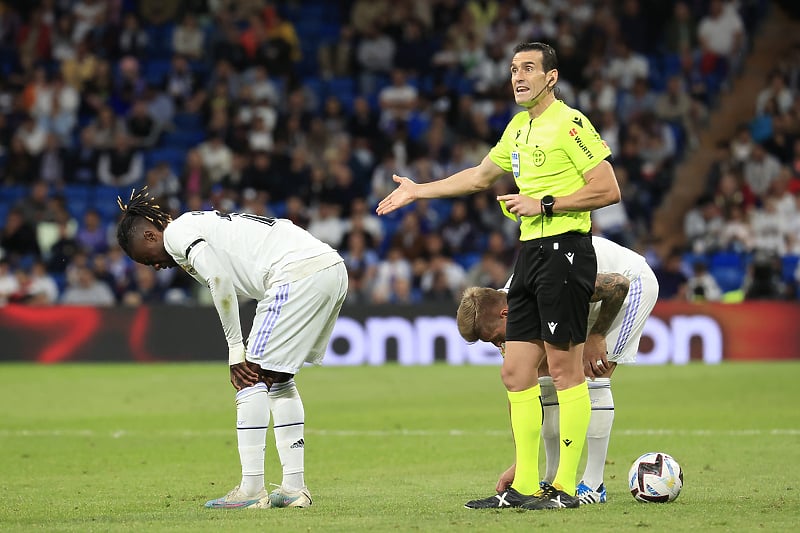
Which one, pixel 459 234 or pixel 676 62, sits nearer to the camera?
pixel 459 234

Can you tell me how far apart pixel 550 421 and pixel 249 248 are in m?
2.11

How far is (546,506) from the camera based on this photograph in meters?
7.08

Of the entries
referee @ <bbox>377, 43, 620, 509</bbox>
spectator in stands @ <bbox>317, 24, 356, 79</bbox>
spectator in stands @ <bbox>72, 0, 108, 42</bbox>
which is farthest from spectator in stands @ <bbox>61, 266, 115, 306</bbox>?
referee @ <bbox>377, 43, 620, 509</bbox>

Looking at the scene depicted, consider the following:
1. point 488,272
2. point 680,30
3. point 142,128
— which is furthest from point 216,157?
point 680,30

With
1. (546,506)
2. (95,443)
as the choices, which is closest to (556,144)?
(546,506)

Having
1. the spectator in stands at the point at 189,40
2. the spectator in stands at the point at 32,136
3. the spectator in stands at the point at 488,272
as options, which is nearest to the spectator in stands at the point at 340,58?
the spectator in stands at the point at 189,40

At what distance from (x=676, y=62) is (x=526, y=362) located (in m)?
19.5

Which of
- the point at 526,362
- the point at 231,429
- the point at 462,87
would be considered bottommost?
the point at 231,429

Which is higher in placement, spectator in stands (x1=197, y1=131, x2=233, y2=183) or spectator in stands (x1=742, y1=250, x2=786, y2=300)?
spectator in stands (x1=197, y1=131, x2=233, y2=183)

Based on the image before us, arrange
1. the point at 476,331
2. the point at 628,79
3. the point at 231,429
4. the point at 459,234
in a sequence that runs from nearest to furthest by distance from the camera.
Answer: the point at 476,331, the point at 231,429, the point at 459,234, the point at 628,79

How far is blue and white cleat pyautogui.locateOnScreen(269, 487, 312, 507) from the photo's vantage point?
7482mm

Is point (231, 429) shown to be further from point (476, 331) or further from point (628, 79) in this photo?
point (628, 79)

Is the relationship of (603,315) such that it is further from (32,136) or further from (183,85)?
(183,85)

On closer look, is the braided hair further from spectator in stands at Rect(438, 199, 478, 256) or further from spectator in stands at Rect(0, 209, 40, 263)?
spectator in stands at Rect(0, 209, 40, 263)
